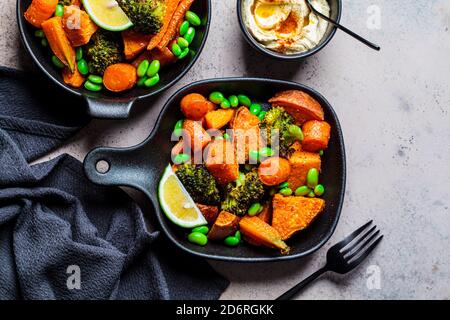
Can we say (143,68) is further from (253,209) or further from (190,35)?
(253,209)

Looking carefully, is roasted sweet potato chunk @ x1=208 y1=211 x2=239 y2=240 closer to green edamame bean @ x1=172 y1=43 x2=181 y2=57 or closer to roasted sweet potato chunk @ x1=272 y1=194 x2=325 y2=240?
roasted sweet potato chunk @ x1=272 y1=194 x2=325 y2=240

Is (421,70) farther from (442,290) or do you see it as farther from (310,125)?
(442,290)

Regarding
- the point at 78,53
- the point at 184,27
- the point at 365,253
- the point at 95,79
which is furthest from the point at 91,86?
the point at 365,253

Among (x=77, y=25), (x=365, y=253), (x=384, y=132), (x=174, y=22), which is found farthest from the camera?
(x=384, y=132)

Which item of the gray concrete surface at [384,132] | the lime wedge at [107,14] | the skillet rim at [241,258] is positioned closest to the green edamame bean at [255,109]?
the skillet rim at [241,258]

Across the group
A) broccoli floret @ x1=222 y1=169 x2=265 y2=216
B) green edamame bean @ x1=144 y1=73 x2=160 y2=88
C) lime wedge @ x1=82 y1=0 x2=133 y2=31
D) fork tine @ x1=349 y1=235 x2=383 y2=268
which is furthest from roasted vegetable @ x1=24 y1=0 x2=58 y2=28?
fork tine @ x1=349 y1=235 x2=383 y2=268

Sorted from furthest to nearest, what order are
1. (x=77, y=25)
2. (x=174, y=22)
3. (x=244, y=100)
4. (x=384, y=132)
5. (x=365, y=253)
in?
1. (x=384, y=132)
2. (x=365, y=253)
3. (x=244, y=100)
4. (x=174, y=22)
5. (x=77, y=25)
